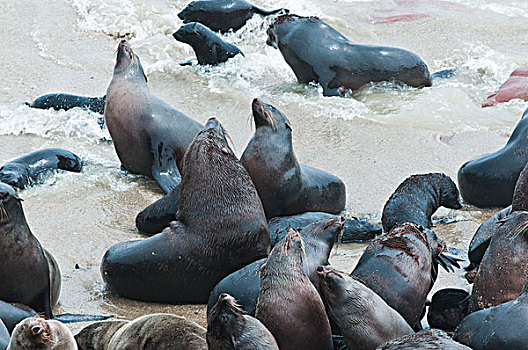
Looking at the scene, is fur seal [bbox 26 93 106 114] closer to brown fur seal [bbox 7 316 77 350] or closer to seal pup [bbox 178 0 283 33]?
seal pup [bbox 178 0 283 33]

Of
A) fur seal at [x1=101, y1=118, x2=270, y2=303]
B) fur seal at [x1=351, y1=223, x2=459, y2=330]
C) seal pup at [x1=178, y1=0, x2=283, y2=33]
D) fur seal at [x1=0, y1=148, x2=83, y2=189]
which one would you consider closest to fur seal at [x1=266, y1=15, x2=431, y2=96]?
seal pup at [x1=178, y1=0, x2=283, y2=33]

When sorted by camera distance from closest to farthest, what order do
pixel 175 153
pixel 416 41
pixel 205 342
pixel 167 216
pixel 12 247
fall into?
1. pixel 205 342
2. pixel 12 247
3. pixel 167 216
4. pixel 175 153
5. pixel 416 41

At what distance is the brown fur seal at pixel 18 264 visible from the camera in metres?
4.14

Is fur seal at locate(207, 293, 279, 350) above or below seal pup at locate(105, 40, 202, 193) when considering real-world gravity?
above

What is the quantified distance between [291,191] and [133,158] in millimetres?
1748

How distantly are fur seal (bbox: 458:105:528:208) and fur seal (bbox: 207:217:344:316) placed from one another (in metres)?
2.03

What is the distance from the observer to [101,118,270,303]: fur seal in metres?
4.35

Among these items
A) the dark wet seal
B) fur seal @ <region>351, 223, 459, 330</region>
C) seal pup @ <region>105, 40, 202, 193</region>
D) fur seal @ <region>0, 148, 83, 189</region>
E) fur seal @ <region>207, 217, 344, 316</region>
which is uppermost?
the dark wet seal

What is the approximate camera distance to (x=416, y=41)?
1044cm

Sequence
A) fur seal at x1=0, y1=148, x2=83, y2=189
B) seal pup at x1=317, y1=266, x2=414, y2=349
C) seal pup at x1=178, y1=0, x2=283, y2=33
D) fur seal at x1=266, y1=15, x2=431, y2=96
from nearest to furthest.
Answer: seal pup at x1=317, y1=266, x2=414, y2=349 < fur seal at x1=0, y1=148, x2=83, y2=189 < fur seal at x1=266, y1=15, x2=431, y2=96 < seal pup at x1=178, y1=0, x2=283, y2=33

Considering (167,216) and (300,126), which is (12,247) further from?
(300,126)

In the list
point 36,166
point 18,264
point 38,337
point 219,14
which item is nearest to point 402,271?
point 38,337

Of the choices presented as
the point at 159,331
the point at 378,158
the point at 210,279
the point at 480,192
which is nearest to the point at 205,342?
the point at 159,331

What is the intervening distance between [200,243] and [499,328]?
68.9 inches
